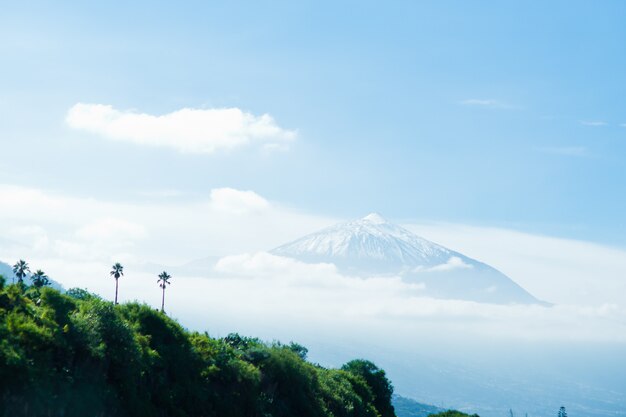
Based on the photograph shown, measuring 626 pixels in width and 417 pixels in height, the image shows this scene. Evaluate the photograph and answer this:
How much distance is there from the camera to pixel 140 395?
33.7 m

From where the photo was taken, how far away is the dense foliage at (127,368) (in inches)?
1070

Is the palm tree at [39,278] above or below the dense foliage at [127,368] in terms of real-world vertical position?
above

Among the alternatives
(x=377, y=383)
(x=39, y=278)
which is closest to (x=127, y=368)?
(x=377, y=383)

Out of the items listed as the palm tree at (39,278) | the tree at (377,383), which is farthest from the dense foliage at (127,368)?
the palm tree at (39,278)

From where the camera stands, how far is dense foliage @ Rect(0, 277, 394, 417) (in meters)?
27.2

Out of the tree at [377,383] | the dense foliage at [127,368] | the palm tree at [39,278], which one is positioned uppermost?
the palm tree at [39,278]

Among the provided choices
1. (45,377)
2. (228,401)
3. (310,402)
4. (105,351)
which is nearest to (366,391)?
(310,402)

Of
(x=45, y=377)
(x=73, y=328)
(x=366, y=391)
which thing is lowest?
(x=366, y=391)

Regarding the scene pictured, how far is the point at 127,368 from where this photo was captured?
3259 centimetres

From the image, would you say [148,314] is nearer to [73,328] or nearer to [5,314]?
[73,328]

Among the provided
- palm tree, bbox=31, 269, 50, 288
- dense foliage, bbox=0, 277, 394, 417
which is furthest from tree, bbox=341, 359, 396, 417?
palm tree, bbox=31, 269, 50, 288

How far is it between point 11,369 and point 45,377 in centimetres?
243

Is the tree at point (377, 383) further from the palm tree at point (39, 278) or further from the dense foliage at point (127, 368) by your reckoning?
the palm tree at point (39, 278)

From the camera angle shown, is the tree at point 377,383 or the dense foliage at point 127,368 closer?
the dense foliage at point 127,368
